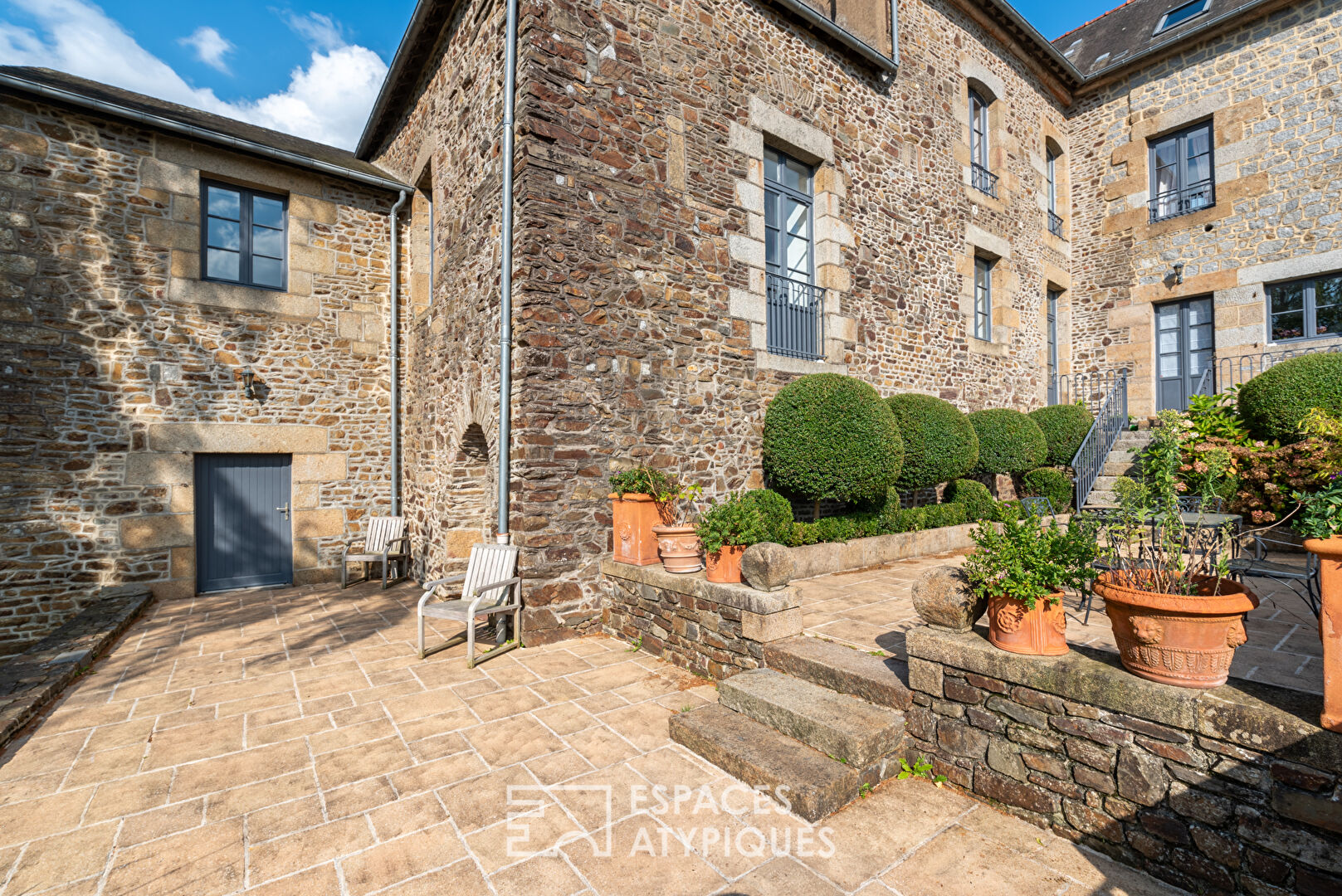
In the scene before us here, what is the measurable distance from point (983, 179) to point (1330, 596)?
384 inches

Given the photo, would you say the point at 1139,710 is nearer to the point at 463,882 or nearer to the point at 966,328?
the point at 463,882

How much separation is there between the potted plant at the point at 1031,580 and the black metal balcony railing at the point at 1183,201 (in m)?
10.9

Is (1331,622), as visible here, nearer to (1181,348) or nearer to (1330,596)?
(1330,596)

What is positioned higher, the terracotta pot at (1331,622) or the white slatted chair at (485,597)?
the terracotta pot at (1331,622)

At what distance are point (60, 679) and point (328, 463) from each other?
3780mm

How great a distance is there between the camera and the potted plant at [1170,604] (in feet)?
6.58

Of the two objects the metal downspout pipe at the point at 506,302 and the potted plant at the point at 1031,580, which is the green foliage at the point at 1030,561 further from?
the metal downspout pipe at the point at 506,302

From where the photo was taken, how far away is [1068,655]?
7.98 feet

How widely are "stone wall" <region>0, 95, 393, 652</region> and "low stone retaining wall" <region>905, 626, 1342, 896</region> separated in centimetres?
737

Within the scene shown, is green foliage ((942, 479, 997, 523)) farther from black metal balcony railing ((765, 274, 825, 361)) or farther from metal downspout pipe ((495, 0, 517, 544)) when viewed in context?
metal downspout pipe ((495, 0, 517, 544))

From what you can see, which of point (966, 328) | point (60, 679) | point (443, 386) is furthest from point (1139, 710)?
point (966, 328)

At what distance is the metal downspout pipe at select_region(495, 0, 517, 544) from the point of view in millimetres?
4691

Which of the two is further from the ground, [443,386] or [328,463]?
[443,386]

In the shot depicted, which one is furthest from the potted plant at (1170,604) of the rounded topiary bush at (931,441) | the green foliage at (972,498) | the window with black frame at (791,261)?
the green foliage at (972,498)
